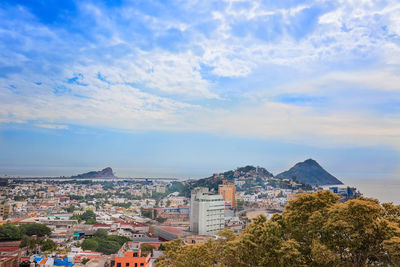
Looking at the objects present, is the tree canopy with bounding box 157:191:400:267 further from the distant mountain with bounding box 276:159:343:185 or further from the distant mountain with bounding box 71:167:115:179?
the distant mountain with bounding box 71:167:115:179

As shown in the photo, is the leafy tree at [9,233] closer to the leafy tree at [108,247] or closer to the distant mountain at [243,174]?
the leafy tree at [108,247]

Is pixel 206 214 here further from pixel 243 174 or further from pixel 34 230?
pixel 243 174

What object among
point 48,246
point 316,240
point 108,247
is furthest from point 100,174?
point 316,240

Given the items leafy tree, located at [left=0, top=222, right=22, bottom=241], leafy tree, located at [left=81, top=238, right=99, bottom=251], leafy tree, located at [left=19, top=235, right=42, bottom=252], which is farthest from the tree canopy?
leafy tree, located at [left=0, top=222, right=22, bottom=241]

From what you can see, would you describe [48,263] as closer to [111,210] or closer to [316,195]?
[316,195]

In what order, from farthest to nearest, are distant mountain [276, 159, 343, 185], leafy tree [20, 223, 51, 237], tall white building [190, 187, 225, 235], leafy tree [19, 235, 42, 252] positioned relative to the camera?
distant mountain [276, 159, 343, 185], tall white building [190, 187, 225, 235], leafy tree [20, 223, 51, 237], leafy tree [19, 235, 42, 252]
